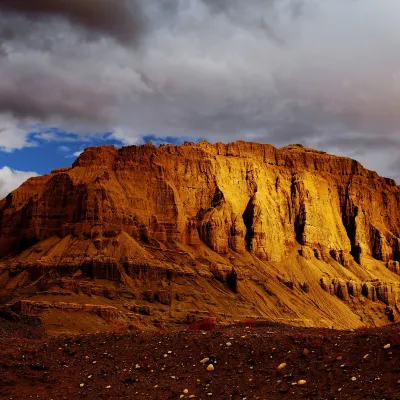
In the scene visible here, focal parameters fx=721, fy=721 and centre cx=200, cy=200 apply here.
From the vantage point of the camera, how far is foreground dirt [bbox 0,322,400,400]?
794 inches

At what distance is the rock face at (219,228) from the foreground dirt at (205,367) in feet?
224

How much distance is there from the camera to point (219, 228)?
415ft

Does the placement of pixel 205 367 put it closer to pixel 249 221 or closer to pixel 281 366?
pixel 281 366

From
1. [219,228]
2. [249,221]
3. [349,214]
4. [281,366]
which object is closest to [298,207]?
[349,214]

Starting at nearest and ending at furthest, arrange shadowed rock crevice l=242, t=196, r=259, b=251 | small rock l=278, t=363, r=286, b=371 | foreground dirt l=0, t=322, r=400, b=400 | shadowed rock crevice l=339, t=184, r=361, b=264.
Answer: foreground dirt l=0, t=322, r=400, b=400
small rock l=278, t=363, r=286, b=371
shadowed rock crevice l=242, t=196, r=259, b=251
shadowed rock crevice l=339, t=184, r=361, b=264

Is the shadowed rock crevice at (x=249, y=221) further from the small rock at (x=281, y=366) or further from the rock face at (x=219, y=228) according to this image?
the small rock at (x=281, y=366)

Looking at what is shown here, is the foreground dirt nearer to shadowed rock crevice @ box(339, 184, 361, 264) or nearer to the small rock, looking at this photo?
the small rock

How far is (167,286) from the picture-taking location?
101 metres

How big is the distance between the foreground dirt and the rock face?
2687 inches

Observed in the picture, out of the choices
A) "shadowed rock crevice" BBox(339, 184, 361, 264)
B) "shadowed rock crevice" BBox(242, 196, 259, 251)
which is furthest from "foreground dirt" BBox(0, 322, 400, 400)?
"shadowed rock crevice" BBox(339, 184, 361, 264)

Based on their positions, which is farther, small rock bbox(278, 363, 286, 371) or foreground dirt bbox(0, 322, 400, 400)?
small rock bbox(278, 363, 286, 371)

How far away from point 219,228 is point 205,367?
4090 inches

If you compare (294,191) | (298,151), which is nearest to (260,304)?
(294,191)

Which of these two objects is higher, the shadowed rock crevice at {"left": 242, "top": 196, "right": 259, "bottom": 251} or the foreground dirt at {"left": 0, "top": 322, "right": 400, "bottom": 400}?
the shadowed rock crevice at {"left": 242, "top": 196, "right": 259, "bottom": 251}
